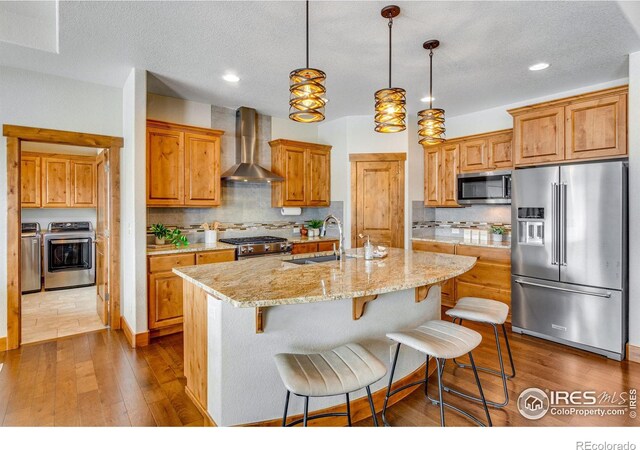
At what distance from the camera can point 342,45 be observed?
9.50 feet

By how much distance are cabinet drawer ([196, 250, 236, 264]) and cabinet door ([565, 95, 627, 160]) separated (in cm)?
376

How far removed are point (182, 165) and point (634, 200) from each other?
14.7 feet

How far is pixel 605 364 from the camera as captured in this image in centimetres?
301

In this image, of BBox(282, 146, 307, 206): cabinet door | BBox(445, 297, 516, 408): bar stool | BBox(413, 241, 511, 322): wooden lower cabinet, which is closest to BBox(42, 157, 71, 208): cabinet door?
BBox(282, 146, 307, 206): cabinet door

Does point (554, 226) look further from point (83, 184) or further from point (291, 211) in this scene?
point (83, 184)

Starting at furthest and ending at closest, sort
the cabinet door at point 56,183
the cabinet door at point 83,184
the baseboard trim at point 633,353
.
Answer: the cabinet door at point 83,184, the cabinet door at point 56,183, the baseboard trim at point 633,353

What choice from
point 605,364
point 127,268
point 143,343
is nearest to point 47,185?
point 127,268

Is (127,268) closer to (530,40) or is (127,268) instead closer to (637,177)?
(530,40)

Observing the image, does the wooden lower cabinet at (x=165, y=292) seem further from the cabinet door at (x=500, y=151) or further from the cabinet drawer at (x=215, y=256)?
the cabinet door at (x=500, y=151)

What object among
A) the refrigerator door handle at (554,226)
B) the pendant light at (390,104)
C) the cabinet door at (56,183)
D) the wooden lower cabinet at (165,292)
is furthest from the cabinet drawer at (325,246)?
the cabinet door at (56,183)

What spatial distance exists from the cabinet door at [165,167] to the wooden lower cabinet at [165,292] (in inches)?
26.7

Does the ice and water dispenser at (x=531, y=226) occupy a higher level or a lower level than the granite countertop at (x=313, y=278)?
higher

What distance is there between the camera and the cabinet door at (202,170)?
4094 millimetres

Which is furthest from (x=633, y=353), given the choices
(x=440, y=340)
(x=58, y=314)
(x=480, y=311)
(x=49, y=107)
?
(x=58, y=314)
